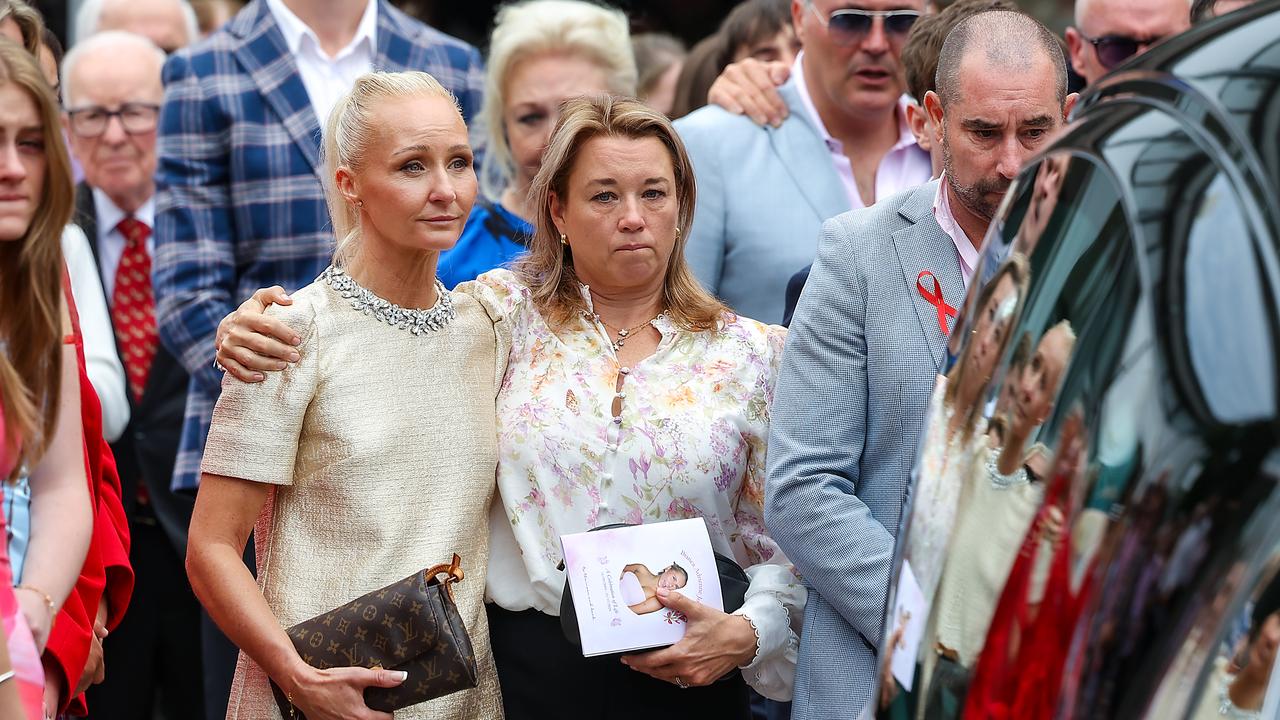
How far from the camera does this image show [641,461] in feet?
9.62

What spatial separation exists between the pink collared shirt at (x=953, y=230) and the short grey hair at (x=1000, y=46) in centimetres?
19

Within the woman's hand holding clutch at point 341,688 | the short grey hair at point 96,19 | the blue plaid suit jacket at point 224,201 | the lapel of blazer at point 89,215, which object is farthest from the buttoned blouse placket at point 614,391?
the short grey hair at point 96,19

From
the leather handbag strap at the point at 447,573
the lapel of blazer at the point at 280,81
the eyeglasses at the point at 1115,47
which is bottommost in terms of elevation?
the leather handbag strap at the point at 447,573

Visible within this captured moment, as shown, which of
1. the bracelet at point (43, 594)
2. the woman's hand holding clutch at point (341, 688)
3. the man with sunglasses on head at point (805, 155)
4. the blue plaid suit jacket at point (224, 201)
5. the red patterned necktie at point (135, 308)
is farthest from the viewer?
the red patterned necktie at point (135, 308)

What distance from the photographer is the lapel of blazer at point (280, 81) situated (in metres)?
4.09

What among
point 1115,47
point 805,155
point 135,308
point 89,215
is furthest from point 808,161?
point 89,215

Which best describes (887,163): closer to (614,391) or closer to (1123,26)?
(1123,26)

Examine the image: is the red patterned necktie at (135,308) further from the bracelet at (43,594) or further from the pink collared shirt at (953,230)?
the pink collared shirt at (953,230)

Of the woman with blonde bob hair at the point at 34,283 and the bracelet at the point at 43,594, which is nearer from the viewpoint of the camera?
the woman with blonde bob hair at the point at 34,283

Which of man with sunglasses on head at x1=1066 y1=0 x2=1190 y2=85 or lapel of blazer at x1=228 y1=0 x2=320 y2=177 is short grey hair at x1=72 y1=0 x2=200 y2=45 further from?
man with sunglasses on head at x1=1066 y1=0 x2=1190 y2=85

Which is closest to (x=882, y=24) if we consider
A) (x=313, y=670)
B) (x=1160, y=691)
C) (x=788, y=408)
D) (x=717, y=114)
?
(x=717, y=114)

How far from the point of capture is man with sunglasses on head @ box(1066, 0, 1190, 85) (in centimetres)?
386

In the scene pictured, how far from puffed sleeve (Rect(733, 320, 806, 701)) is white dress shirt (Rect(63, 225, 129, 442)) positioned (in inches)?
69.7

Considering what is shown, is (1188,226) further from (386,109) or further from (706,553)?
(386,109)
